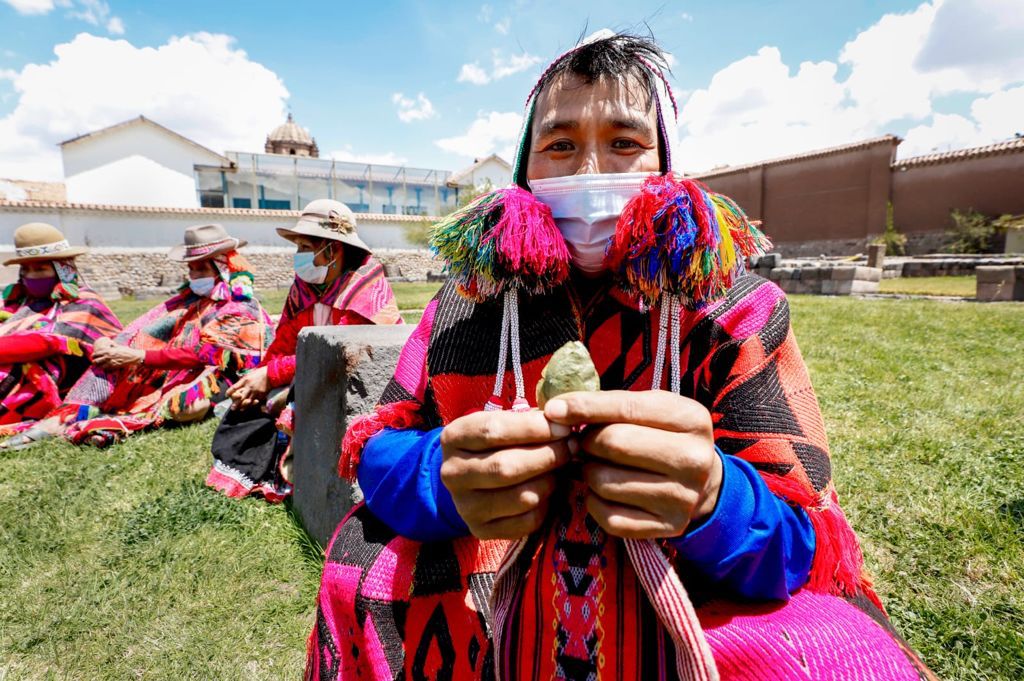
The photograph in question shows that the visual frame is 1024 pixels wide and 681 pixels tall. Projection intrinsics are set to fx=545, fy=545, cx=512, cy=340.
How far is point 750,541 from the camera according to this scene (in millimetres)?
891

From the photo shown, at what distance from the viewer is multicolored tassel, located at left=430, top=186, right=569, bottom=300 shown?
1.06m

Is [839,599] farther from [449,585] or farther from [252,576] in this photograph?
[252,576]

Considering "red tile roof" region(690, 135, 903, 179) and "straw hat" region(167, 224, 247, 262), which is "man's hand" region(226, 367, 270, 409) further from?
"red tile roof" region(690, 135, 903, 179)

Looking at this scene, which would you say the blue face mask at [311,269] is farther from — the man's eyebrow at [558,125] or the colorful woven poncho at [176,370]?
the man's eyebrow at [558,125]

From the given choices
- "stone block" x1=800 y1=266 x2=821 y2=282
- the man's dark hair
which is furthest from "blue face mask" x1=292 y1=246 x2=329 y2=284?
"stone block" x1=800 y1=266 x2=821 y2=282

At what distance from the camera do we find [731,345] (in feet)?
3.56

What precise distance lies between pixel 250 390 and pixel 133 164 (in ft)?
119

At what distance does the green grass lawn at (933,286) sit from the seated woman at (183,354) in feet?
45.7

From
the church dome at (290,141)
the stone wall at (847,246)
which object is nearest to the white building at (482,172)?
the church dome at (290,141)

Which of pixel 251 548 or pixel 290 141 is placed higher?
pixel 290 141

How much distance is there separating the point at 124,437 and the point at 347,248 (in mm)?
2609

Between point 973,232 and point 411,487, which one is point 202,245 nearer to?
point 411,487

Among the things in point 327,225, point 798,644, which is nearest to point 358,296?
point 327,225

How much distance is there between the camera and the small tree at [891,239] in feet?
77.3
